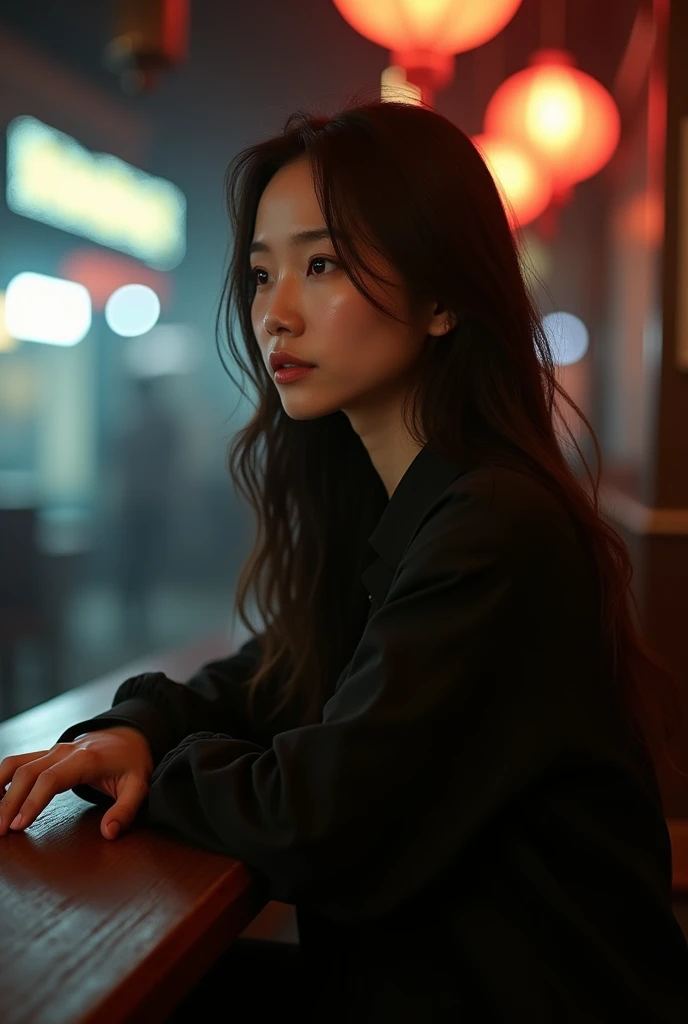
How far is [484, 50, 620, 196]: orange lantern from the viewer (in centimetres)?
377

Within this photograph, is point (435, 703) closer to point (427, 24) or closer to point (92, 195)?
point (427, 24)

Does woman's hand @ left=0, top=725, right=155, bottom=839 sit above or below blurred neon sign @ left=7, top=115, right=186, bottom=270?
below

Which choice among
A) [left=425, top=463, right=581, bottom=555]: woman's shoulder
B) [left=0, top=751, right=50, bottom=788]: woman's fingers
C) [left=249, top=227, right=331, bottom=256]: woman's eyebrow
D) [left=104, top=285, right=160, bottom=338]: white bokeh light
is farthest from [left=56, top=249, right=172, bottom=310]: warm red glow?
[left=425, top=463, right=581, bottom=555]: woman's shoulder

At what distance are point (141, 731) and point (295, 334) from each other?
0.48 metres

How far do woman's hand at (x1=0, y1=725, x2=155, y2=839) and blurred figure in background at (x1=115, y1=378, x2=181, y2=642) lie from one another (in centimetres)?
585

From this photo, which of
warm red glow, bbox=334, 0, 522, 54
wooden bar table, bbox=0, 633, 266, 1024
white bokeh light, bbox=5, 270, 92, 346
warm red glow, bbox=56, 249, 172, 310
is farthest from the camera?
warm red glow, bbox=56, 249, 172, 310

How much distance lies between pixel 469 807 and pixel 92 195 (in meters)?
6.35

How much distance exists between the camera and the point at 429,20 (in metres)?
2.66

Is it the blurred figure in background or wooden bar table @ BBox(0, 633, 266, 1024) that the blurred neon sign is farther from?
wooden bar table @ BBox(0, 633, 266, 1024)

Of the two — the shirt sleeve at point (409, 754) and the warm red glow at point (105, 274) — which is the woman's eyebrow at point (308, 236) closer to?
the shirt sleeve at point (409, 754)

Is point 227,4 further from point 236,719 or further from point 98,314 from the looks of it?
point 236,719

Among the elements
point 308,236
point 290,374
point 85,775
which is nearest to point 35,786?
point 85,775

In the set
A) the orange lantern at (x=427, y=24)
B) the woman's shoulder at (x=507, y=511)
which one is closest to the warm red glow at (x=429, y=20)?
the orange lantern at (x=427, y=24)

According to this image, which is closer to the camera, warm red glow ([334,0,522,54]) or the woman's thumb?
the woman's thumb
